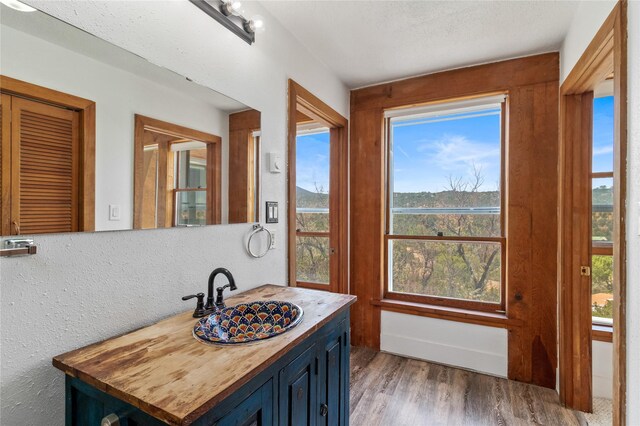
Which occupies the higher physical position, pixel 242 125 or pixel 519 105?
pixel 519 105

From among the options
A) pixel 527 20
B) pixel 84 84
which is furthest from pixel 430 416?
pixel 527 20

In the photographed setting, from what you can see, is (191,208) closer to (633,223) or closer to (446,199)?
(633,223)

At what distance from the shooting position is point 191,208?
4.35 ft

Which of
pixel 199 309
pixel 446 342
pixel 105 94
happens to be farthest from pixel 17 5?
pixel 446 342

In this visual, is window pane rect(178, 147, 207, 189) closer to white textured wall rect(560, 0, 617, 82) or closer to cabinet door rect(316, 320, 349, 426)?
cabinet door rect(316, 320, 349, 426)

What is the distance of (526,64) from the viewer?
226 centimetres

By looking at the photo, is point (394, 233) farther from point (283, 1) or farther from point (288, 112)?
point (283, 1)

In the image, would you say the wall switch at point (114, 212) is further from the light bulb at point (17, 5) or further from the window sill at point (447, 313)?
the window sill at point (447, 313)

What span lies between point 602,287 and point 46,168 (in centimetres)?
305

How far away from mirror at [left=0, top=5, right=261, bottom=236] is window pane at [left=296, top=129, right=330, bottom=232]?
168 cm

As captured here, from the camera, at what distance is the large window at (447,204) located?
2.48 metres

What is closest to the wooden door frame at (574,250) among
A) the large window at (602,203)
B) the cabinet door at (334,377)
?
the large window at (602,203)

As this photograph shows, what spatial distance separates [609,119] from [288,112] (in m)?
2.18

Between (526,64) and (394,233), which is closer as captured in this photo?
(526,64)
